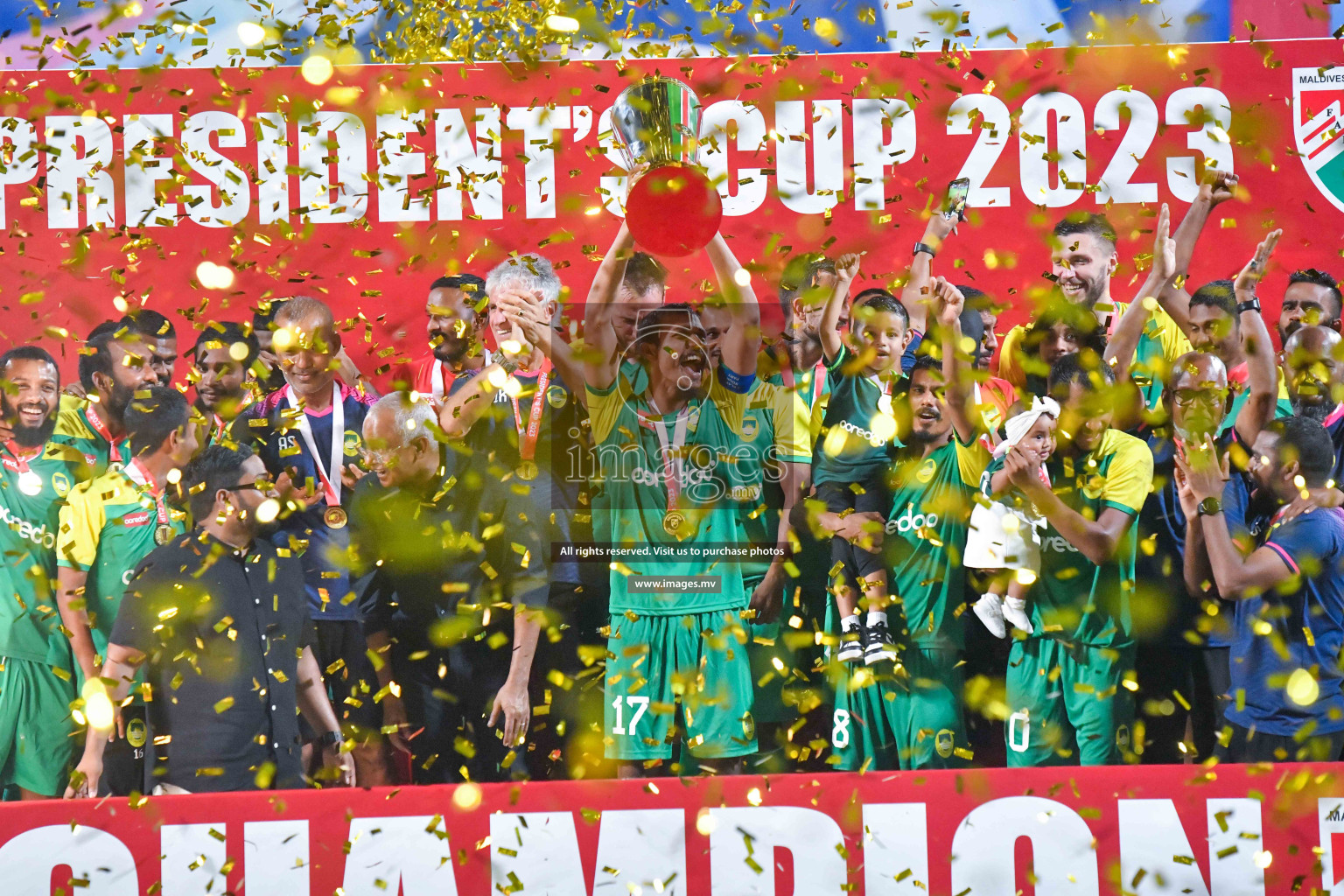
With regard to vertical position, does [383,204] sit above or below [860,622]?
above

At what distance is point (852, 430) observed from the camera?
170 cm

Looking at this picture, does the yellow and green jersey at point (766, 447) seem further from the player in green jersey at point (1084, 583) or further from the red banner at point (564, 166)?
the player in green jersey at point (1084, 583)

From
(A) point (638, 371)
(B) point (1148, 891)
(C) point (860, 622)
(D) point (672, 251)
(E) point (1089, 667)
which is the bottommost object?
(B) point (1148, 891)

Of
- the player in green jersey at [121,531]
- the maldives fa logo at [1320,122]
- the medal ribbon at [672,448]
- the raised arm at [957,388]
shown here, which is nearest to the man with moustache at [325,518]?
the player in green jersey at [121,531]

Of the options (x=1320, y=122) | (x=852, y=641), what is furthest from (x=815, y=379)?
(x=1320, y=122)

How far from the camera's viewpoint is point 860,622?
1685 millimetres

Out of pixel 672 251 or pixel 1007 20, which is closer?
pixel 672 251

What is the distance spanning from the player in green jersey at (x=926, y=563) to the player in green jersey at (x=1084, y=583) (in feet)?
0.35

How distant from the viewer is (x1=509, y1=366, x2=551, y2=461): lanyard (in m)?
1.71

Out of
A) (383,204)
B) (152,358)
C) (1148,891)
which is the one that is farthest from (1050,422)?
(152,358)

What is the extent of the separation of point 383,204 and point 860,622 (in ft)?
4.33

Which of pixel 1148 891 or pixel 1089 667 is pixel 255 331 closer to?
pixel 1089 667

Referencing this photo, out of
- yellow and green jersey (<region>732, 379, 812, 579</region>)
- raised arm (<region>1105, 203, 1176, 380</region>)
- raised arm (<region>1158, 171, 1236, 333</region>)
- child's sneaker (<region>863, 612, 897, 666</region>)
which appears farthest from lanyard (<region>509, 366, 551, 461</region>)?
raised arm (<region>1158, 171, 1236, 333</region>)

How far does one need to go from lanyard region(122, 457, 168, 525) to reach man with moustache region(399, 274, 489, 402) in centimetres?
55
